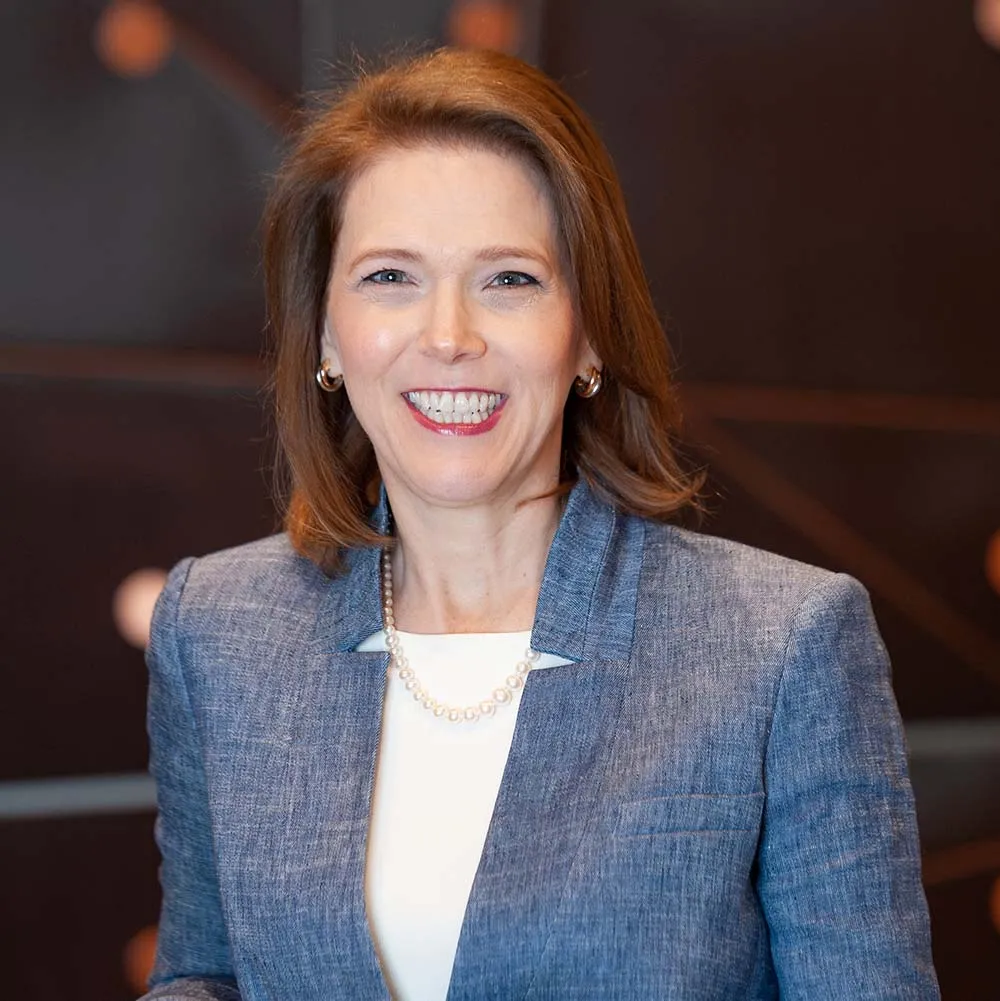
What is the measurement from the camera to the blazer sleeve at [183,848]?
183cm

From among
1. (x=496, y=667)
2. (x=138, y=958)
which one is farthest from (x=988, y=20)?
(x=138, y=958)

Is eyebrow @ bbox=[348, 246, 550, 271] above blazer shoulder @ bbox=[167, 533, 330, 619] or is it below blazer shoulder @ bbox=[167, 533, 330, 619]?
above

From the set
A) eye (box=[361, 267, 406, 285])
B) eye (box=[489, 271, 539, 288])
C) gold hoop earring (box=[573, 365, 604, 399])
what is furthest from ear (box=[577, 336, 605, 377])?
eye (box=[361, 267, 406, 285])

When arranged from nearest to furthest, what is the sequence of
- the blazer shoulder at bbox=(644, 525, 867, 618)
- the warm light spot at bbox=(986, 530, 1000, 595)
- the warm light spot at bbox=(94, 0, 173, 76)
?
the blazer shoulder at bbox=(644, 525, 867, 618), the warm light spot at bbox=(94, 0, 173, 76), the warm light spot at bbox=(986, 530, 1000, 595)

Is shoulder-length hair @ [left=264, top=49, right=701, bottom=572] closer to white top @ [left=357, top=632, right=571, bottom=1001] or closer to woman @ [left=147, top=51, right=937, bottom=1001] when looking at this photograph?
woman @ [left=147, top=51, right=937, bottom=1001]

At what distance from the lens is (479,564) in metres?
1.79

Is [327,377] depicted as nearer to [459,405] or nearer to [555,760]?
[459,405]

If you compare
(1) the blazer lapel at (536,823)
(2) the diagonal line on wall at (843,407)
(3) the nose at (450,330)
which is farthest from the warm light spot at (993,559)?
(3) the nose at (450,330)

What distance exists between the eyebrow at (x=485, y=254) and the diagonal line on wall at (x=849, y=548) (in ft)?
2.65

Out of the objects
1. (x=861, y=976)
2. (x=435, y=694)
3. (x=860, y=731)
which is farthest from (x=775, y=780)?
(x=435, y=694)

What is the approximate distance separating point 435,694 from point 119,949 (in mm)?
890

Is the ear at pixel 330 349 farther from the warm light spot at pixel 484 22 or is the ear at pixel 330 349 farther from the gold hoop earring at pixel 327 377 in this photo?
the warm light spot at pixel 484 22

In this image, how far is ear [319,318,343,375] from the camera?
1865 mm

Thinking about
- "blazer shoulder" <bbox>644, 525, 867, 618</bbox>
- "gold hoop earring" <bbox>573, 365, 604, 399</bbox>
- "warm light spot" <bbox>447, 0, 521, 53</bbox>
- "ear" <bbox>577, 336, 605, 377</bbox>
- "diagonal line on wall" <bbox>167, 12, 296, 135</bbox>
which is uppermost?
"warm light spot" <bbox>447, 0, 521, 53</bbox>
